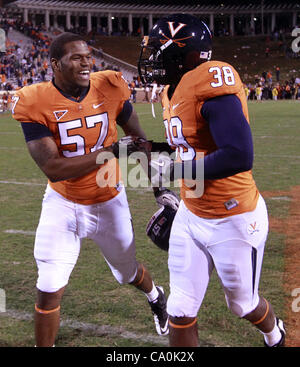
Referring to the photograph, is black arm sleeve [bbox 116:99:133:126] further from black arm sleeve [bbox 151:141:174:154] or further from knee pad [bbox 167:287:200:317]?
knee pad [bbox 167:287:200:317]

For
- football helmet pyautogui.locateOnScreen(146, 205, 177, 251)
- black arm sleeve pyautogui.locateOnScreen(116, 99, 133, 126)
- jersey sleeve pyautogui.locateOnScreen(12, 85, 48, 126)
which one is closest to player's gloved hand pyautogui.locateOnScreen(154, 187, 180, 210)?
football helmet pyautogui.locateOnScreen(146, 205, 177, 251)

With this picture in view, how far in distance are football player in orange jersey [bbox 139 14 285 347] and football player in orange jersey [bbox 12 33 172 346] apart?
0.49 meters

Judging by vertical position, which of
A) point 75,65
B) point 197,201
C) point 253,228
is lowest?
point 253,228

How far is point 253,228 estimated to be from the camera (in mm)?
2439

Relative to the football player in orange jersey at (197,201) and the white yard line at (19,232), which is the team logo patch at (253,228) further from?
the white yard line at (19,232)

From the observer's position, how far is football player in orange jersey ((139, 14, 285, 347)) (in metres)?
2.34

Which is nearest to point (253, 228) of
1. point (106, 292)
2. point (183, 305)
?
point (183, 305)

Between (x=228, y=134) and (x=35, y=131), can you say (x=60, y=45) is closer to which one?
(x=35, y=131)

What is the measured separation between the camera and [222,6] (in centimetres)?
5569

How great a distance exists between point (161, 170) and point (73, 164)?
0.63 meters

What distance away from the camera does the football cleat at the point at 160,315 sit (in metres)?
3.23

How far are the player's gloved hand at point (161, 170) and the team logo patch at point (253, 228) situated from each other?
0.46m

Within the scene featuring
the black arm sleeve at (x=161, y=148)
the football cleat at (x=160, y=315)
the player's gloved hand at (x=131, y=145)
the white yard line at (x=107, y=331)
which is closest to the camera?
the player's gloved hand at (x=131, y=145)

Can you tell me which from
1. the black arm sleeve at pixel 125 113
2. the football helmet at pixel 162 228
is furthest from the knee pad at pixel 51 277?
the black arm sleeve at pixel 125 113
